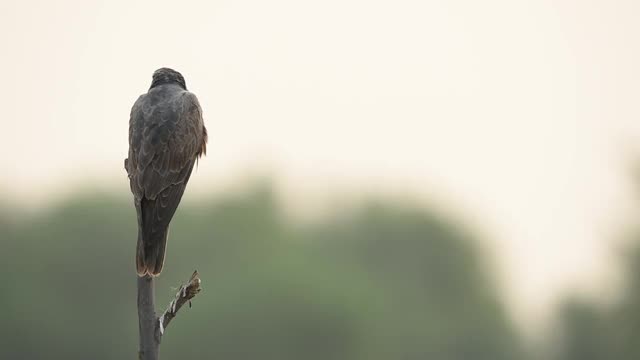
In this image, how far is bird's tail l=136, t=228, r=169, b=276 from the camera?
65.3ft

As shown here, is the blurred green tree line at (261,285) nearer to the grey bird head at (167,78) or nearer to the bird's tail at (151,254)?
the grey bird head at (167,78)

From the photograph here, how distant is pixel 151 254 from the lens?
2030cm

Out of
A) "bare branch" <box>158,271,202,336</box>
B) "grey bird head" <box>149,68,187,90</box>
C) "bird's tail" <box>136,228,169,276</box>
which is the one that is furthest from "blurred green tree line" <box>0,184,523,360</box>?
"bare branch" <box>158,271,202,336</box>

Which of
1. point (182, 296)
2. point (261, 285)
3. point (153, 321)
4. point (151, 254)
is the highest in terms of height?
point (151, 254)

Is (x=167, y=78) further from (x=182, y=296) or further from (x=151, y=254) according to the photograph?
(x=182, y=296)

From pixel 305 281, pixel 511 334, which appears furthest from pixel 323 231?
pixel 305 281

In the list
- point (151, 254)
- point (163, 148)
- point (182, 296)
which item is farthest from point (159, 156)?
point (182, 296)

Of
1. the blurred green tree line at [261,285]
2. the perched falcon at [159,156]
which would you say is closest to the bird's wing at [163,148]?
the perched falcon at [159,156]

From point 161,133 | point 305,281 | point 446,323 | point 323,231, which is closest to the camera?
point 161,133

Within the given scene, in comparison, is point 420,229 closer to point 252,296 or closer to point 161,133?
point 252,296

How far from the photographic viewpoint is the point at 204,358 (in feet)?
259

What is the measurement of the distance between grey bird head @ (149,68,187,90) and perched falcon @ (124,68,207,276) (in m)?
0.38

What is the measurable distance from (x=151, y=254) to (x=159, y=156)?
162cm

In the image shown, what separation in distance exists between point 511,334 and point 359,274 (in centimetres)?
1031
